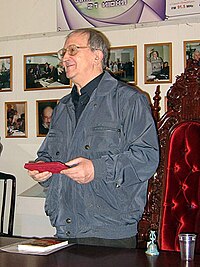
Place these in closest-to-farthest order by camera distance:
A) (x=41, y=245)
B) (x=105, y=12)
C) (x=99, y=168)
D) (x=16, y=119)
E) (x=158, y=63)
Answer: (x=41, y=245), (x=99, y=168), (x=158, y=63), (x=105, y=12), (x=16, y=119)

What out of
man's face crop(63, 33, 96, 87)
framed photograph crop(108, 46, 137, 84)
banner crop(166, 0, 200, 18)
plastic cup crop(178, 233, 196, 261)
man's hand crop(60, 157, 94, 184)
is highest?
banner crop(166, 0, 200, 18)

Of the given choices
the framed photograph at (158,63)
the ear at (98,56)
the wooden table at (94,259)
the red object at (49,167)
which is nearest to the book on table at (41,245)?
the wooden table at (94,259)

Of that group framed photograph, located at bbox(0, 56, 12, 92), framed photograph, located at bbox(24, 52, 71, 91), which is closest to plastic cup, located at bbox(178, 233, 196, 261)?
framed photograph, located at bbox(24, 52, 71, 91)

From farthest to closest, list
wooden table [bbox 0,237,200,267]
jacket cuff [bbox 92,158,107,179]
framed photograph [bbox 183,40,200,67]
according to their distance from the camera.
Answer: framed photograph [bbox 183,40,200,67], jacket cuff [bbox 92,158,107,179], wooden table [bbox 0,237,200,267]

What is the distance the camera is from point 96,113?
2094mm

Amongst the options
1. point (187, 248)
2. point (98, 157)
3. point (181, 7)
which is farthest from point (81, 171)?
point (181, 7)

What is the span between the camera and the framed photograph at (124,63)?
3236mm

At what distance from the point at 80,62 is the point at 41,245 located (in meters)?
0.85

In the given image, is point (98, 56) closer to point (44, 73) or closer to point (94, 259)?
point (94, 259)

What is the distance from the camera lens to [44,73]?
11.5ft

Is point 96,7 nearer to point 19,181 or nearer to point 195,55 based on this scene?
point 195,55

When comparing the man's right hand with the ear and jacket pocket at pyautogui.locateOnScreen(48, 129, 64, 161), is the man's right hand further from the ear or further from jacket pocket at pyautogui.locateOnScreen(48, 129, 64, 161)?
the ear

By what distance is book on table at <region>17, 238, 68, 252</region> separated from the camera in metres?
1.72

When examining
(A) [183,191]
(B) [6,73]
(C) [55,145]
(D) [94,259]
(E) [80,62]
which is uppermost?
(B) [6,73]
